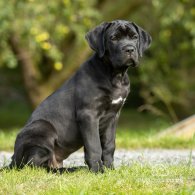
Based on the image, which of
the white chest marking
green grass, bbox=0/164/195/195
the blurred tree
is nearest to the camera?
green grass, bbox=0/164/195/195

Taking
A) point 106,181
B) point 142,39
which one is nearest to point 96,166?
point 106,181

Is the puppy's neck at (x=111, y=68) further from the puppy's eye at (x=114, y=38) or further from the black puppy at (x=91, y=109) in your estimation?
the puppy's eye at (x=114, y=38)

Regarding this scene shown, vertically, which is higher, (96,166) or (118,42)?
(118,42)

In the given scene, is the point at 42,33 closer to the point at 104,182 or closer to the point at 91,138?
the point at 91,138

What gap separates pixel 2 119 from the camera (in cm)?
2995

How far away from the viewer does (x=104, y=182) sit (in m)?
6.14

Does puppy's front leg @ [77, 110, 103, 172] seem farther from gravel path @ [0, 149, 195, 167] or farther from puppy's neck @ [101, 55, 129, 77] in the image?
gravel path @ [0, 149, 195, 167]

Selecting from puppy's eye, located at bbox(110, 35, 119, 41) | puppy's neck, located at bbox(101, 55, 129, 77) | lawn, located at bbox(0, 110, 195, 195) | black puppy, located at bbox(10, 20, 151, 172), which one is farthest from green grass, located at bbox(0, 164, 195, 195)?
puppy's eye, located at bbox(110, 35, 119, 41)

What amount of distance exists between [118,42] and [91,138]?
3.84 ft

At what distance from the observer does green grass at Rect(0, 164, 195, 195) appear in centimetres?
594

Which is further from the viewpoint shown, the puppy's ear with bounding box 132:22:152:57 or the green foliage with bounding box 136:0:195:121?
the green foliage with bounding box 136:0:195:121

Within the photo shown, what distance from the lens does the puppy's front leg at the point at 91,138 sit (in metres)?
7.28

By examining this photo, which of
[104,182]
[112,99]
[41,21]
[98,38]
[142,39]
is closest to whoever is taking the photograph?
[104,182]

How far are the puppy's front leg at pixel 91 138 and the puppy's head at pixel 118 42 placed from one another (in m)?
0.69
